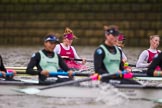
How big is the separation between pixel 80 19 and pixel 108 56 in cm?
1447

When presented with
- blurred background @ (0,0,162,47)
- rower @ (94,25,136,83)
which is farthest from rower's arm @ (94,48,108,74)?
blurred background @ (0,0,162,47)

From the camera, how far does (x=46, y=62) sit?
8078 mm

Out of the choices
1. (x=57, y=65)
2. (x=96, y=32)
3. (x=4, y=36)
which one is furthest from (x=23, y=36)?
(x=57, y=65)

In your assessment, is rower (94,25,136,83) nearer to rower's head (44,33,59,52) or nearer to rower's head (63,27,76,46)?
rower's head (44,33,59,52)

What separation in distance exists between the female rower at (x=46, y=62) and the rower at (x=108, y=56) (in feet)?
2.01

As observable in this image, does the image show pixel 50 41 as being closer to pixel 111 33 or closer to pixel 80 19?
pixel 111 33

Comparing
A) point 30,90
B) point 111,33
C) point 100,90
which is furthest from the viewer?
point 30,90

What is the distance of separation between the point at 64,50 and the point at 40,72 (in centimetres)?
241

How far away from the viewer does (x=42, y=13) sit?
73.8 feet

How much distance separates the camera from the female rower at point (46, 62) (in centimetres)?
791

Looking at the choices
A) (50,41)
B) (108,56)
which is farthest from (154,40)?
(50,41)

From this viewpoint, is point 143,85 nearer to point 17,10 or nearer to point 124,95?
point 124,95

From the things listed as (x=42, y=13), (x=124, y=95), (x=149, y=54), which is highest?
(x=42, y=13)

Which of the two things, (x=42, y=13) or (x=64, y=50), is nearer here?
(x=64, y=50)
